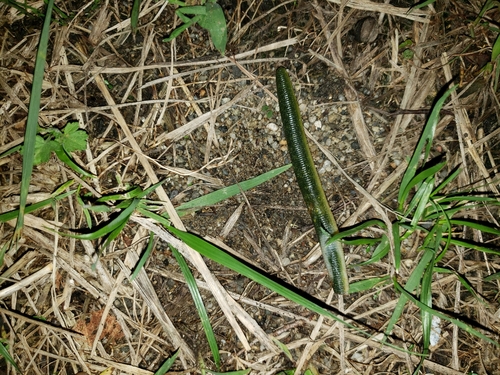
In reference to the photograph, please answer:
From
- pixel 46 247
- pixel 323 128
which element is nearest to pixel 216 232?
pixel 323 128

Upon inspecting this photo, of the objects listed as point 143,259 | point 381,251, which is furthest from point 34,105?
point 381,251

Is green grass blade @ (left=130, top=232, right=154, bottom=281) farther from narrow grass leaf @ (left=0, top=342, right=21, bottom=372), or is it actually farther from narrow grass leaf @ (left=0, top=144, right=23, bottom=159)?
narrow grass leaf @ (left=0, top=144, right=23, bottom=159)

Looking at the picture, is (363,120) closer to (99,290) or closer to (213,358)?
(213,358)

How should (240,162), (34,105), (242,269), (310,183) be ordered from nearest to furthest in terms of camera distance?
(34,105)
(242,269)
(310,183)
(240,162)

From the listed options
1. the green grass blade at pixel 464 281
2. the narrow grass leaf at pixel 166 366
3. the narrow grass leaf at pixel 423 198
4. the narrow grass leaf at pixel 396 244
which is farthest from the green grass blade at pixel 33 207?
the green grass blade at pixel 464 281

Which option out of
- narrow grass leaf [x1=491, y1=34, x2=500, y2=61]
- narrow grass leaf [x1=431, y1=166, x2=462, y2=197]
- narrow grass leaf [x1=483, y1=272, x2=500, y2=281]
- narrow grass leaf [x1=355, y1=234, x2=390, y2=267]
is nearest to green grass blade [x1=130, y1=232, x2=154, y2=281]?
narrow grass leaf [x1=355, y1=234, x2=390, y2=267]

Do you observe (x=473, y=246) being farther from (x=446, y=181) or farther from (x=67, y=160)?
(x=67, y=160)

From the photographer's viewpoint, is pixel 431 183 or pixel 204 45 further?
pixel 204 45
